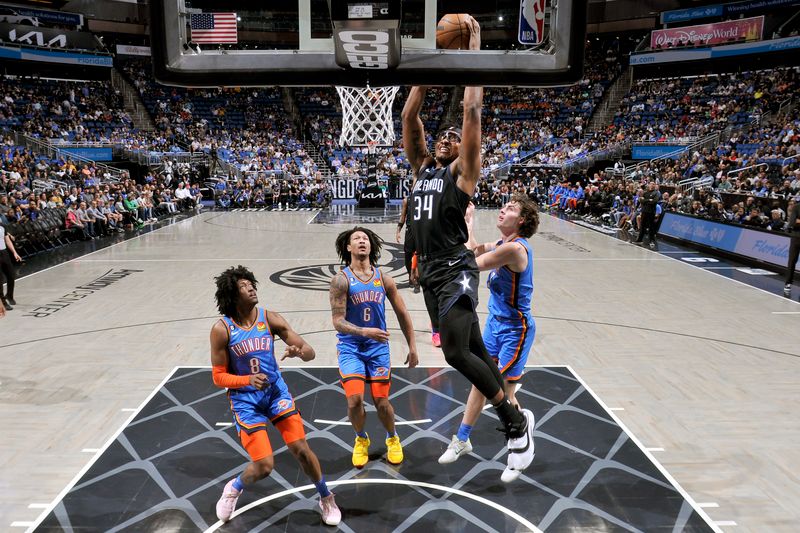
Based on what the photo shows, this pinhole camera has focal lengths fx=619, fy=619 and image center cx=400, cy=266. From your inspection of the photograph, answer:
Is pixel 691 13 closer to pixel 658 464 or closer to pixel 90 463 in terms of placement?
pixel 658 464

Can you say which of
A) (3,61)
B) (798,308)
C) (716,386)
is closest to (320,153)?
(3,61)

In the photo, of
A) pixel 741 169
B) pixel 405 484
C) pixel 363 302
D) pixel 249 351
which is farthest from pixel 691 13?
pixel 249 351

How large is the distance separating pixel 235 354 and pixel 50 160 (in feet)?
71.8

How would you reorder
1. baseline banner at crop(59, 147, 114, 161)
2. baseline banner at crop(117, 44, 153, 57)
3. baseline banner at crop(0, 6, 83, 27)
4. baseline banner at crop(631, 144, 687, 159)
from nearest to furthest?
baseline banner at crop(59, 147, 114, 161) < baseline banner at crop(631, 144, 687, 159) < baseline banner at crop(0, 6, 83, 27) < baseline banner at crop(117, 44, 153, 57)

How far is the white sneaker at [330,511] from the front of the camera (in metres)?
3.53

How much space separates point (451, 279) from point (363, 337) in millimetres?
824

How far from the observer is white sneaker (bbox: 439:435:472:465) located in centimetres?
412

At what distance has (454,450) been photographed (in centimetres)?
415

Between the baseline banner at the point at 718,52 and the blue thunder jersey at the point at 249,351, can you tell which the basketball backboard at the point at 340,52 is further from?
the baseline banner at the point at 718,52

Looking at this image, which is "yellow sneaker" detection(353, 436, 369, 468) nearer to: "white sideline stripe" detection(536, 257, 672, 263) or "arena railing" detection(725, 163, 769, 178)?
"white sideline stripe" detection(536, 257, 672, 263)

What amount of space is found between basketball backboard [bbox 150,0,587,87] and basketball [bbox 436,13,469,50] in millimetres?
52

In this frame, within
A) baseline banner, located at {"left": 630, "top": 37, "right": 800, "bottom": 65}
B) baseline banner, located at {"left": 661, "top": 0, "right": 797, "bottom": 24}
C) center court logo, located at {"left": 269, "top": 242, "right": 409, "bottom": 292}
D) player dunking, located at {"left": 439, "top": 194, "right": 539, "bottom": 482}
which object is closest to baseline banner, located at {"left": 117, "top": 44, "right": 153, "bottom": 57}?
baseline banner, located at {"left": 630, "top": 37, "right": 800, "bottom": 65}

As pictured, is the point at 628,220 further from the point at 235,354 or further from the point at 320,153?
the point at 320,153

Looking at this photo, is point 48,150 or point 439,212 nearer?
point 439,212
